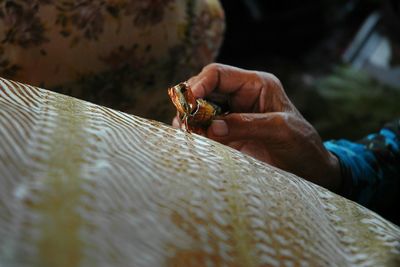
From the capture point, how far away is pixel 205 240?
1.73 feet

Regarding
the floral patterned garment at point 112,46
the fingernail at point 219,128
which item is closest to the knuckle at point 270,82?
the fingernail at point 219,128

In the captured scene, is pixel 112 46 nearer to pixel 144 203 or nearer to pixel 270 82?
pixel 270 82

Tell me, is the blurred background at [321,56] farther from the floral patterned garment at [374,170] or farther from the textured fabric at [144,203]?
the textured fabric at [144,203]

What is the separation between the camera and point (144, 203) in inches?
20.6

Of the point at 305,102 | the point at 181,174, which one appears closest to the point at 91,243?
the point at 181,174

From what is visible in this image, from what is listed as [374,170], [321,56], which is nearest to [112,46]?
[374,170]

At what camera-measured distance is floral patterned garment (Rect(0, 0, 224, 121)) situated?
1079mm

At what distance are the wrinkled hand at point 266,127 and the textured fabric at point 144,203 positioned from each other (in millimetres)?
293

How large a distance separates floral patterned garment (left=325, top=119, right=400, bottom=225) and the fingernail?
370mm

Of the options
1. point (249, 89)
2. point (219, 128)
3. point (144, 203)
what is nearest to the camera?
point (144, 203)

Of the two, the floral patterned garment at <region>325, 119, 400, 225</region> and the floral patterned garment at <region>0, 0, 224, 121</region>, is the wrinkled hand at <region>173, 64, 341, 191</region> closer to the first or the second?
the floral patterned garment at <region>325, 119, 400, 225</region>

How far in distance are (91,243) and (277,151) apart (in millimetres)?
677

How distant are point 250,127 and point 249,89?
0.50ft

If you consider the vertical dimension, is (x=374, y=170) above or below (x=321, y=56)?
below
